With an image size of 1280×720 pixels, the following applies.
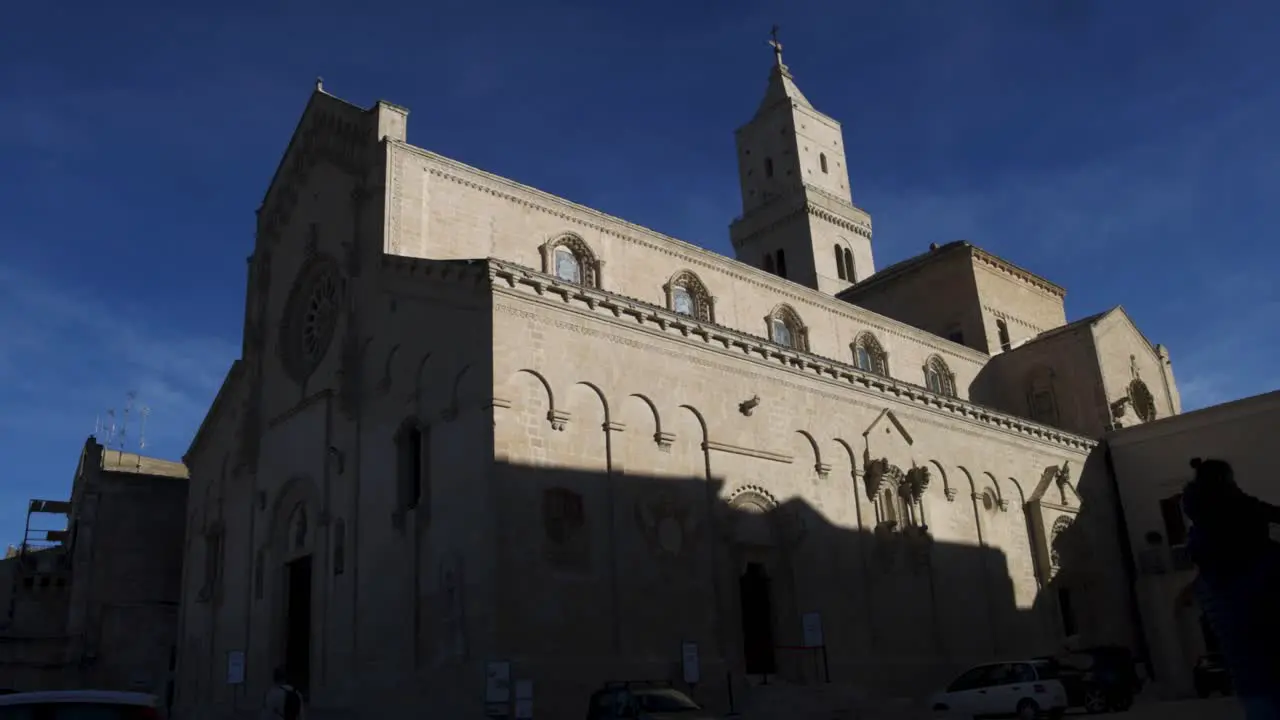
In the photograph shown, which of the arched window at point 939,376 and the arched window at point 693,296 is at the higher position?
the arched window at point 693,296

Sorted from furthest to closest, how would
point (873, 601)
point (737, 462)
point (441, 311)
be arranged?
point (873, 601) → point (737, 462) → point (441, 311)

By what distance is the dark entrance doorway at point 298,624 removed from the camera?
1005 inches

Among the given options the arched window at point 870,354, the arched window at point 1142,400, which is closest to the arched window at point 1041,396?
the arched window at point 1142,400

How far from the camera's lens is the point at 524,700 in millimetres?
18125

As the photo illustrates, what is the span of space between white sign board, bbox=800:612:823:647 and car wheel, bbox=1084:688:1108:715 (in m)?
5.89

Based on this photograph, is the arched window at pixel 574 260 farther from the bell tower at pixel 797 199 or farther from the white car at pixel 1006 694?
the bell tower at pixel 797 199

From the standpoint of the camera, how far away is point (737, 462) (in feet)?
80.4

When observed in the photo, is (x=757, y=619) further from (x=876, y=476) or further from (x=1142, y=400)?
(x=1142, y=400)

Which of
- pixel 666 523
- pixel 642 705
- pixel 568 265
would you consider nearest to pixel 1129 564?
pixel 666 523

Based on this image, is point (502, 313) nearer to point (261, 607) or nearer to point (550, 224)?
point (550, 224)

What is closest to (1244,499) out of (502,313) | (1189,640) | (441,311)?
(502,313)

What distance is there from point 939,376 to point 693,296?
1200 cm

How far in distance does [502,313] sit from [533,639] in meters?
6.48

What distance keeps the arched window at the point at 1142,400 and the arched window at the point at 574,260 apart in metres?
23.1
